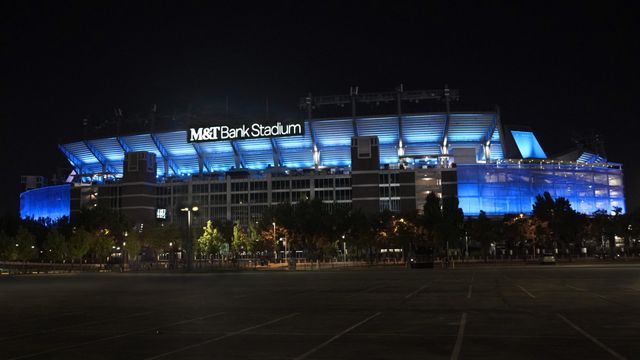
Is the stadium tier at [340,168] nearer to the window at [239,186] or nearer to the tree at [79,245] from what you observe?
the window at [239,186]

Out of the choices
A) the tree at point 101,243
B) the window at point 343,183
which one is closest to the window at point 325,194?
the window at point 343,183

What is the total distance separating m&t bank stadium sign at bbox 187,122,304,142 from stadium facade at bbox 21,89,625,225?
0.26 metres

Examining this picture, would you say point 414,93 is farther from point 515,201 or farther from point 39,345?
point 39,345

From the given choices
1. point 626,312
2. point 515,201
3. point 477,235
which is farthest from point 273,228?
point 626,312

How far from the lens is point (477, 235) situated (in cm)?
10600

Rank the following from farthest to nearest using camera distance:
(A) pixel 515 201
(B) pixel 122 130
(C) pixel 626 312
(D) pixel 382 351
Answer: (B) pixel 122 130 → (A) pixel 515 201 → (C) pixel 626 312 → (D) pixel 382 351

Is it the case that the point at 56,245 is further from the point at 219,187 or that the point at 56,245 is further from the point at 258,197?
the point at 258,197

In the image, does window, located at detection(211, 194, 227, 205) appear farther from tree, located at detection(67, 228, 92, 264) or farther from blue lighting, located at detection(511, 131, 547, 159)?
blue lighting, located at detection(511, 131, 547, 159)

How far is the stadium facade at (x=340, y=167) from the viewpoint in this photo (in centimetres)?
14988

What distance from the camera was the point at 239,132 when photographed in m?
158

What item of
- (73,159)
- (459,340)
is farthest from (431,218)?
(73,159)

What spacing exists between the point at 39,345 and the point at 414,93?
142 metres

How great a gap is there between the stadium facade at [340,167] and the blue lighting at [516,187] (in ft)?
0.81

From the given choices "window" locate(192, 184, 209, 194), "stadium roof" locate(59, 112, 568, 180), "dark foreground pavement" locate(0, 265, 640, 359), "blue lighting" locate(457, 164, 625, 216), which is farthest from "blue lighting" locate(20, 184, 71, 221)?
"dark foreground pavement" locate(0, 265, 640, 359)
